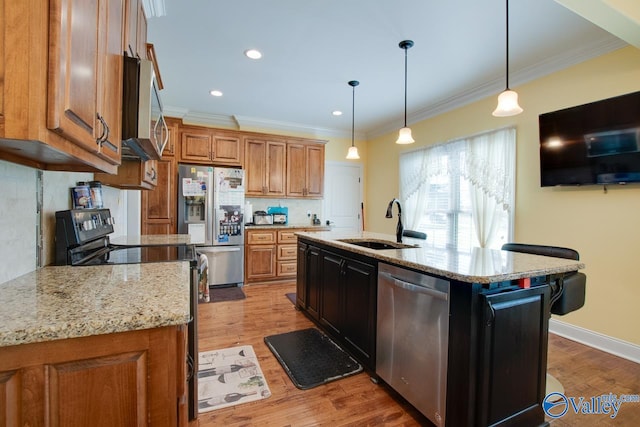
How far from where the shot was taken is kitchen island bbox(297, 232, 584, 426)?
1.41 metres

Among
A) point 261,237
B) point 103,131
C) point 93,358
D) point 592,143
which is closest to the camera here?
point 93,358

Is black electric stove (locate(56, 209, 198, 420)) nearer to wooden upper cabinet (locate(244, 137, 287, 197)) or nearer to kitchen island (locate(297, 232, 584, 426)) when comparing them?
kitchen island (locate(297, 232, 584, 426))

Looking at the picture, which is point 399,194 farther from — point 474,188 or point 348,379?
point 348,379

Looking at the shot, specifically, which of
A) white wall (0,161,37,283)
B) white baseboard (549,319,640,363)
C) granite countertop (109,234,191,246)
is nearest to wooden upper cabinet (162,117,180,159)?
granite countertop (109,234,191,246)

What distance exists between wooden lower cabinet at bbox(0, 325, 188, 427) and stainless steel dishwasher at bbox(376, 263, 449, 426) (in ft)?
4.04

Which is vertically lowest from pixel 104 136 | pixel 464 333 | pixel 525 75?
pixel 464 333

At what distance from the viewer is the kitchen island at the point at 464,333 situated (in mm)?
1411

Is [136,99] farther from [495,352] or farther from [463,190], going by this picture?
[463,190]

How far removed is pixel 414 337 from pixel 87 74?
187 cm

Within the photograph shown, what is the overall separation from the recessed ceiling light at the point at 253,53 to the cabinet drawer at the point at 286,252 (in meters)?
2.74

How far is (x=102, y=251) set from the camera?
1766 mm

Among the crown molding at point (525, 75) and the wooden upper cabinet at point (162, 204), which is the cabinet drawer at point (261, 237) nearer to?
the wooden upper cabinet at point (162, 204)

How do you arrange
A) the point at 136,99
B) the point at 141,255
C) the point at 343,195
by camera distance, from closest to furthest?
the point at 136,99, the point at 141,255, the point at 343,195

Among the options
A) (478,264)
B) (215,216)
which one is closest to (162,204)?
(215,216)
